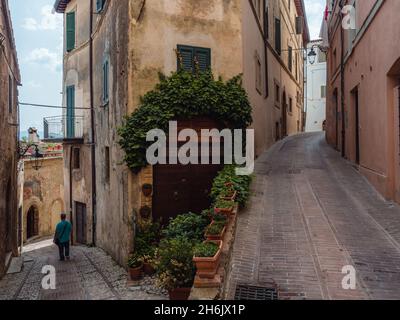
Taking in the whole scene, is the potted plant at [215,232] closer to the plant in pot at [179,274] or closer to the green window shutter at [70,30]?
the plant in pot at [179,274]

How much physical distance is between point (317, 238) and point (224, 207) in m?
2.01

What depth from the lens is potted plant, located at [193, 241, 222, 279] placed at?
18.5 feet

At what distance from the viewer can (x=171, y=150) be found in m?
10.5

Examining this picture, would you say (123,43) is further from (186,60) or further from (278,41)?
(278,41)

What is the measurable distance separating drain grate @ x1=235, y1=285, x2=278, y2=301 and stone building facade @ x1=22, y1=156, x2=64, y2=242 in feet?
62.5

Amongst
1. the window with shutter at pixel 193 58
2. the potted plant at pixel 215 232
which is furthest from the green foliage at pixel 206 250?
the window with shutter at pixel 193 58

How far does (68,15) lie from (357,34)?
41.0 ft

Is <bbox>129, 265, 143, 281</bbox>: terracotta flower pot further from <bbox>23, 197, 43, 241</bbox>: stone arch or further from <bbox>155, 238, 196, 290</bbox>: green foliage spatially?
<bbox>23, 197, 43, 241</bbox>: stone arch

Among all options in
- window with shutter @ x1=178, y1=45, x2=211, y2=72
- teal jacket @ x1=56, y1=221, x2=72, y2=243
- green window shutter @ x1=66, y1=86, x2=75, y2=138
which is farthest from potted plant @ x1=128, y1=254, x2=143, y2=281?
green window shutter @ x1=66, y1=86, x2=75, y2=138

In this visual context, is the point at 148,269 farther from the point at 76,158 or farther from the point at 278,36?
the point at 278,36

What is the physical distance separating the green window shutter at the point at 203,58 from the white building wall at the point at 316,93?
26992mm

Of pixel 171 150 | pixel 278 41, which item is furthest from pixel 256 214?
pixel 278 41

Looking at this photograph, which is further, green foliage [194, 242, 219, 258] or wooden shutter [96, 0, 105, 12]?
wooden shutter [96, 0, 105, 12]

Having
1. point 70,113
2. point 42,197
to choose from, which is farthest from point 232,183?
point 42,197
